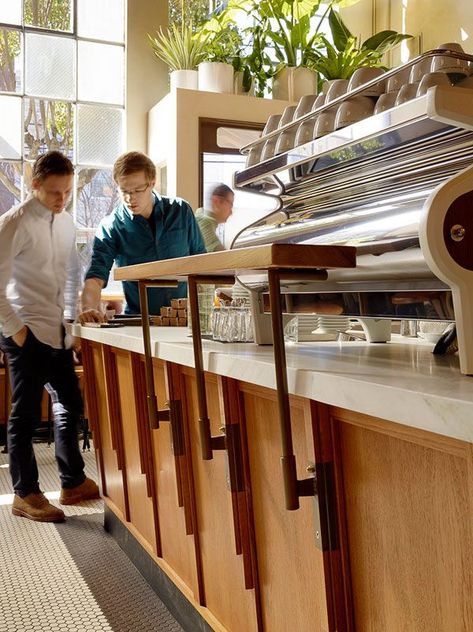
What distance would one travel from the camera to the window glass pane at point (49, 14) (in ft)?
20.2

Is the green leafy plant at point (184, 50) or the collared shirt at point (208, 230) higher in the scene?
the green leafy plant at point (184, 50)

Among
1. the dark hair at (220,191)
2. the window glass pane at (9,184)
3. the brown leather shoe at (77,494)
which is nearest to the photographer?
the brown leather shoe at (77,494)

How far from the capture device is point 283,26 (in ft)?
20.6

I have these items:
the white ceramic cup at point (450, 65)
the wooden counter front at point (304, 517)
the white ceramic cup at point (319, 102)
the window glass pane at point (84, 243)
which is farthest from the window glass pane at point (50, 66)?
the white ceramic cup at point (450, 65)

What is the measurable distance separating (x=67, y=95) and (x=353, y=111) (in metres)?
5.26

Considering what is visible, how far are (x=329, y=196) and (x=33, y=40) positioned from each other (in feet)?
17.4

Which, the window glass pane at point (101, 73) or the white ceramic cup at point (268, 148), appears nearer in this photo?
the white ceramic cup at point (268, 148)

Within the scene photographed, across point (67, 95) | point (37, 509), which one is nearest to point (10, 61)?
point (67, 95)

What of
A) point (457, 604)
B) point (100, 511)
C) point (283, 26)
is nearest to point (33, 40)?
point (283, 26)

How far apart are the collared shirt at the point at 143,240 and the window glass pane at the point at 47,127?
304cm

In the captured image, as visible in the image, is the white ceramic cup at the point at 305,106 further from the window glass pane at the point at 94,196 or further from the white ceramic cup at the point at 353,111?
the window glass pane at the point at 94,196

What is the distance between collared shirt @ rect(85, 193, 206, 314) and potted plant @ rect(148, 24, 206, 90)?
2.83 m

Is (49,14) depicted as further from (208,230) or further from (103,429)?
(103,429)

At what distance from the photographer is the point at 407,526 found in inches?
42.5
